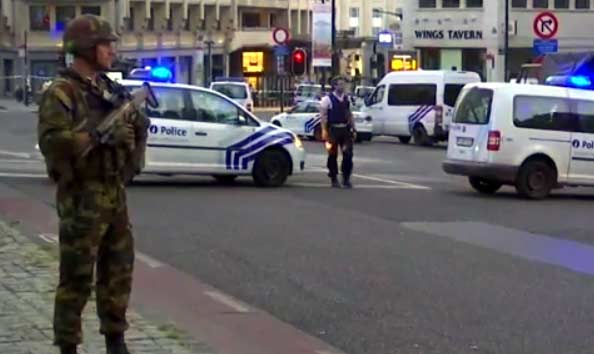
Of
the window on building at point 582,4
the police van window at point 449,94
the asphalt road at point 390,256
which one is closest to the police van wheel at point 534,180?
the asphalt road at point 390,256

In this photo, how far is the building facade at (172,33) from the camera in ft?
242

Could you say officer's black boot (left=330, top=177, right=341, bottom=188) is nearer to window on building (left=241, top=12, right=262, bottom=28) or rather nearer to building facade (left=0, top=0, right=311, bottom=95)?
building facade (left=0, top=0, right=311, bottom=95)

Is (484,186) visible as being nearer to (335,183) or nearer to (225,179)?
(335,183)

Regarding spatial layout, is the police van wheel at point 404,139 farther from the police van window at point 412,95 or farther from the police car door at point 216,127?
the police car door at point 216,127

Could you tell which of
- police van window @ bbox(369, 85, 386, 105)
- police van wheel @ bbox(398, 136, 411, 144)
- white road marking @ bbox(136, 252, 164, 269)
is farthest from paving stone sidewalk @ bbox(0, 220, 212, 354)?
police van wheel @ bbox(398, 136, 411, 144)

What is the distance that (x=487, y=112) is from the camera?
20094mm

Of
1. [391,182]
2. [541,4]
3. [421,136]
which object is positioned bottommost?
[421,136]

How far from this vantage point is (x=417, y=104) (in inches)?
1480

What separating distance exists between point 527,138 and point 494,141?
56 centimetres

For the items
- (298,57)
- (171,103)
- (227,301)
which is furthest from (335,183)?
(298,57)

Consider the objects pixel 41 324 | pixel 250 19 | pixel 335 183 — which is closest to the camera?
pixel 41 324

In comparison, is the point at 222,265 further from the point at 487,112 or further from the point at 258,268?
the point at 487,112

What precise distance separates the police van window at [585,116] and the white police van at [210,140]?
15.3ft

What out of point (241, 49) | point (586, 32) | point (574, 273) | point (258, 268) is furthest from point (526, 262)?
point (241, 49)
